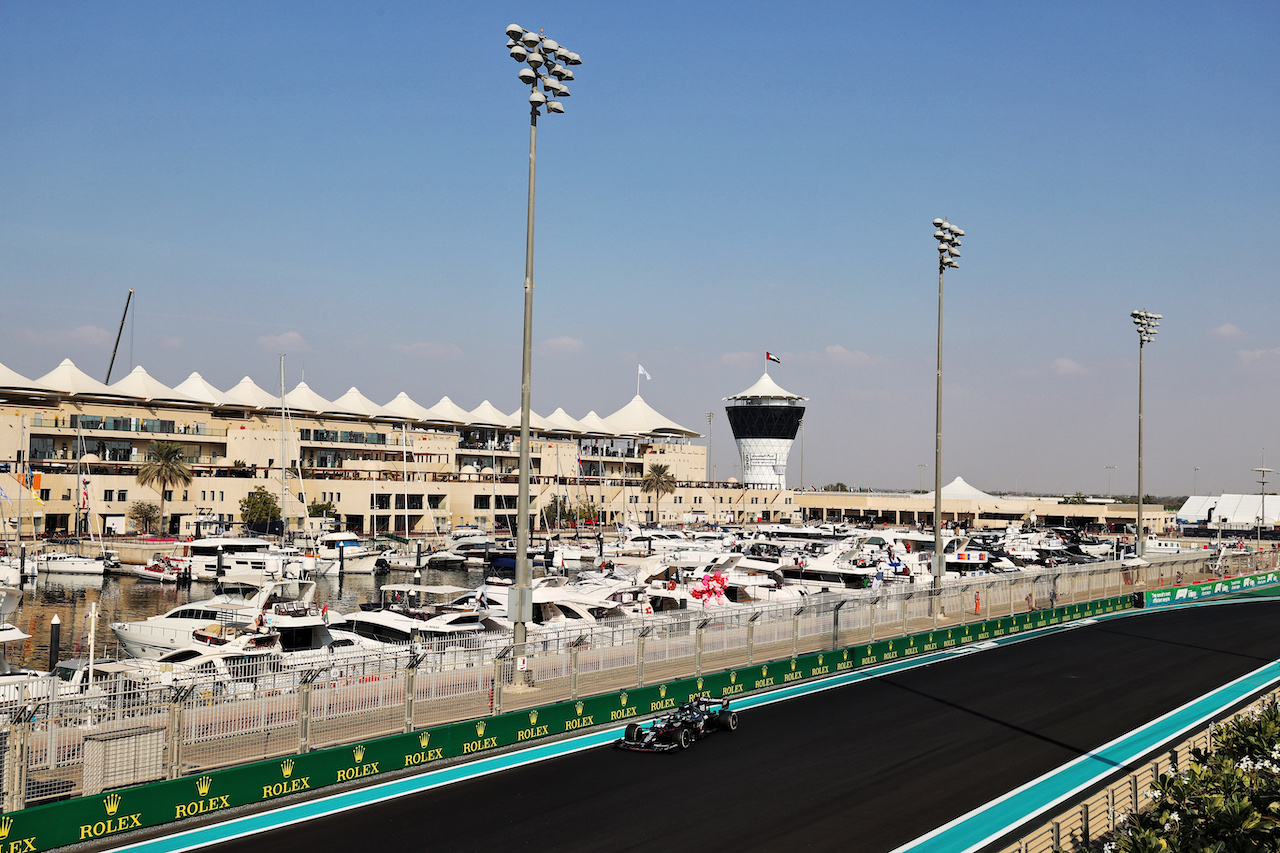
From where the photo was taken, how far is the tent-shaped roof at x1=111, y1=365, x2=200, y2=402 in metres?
109

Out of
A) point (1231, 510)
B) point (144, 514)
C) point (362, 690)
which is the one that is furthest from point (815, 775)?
point (1231, 510)

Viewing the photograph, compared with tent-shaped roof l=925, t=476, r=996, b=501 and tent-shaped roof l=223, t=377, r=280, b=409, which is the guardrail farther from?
tent-shaped roof l=925, t=476, r=996, b=501

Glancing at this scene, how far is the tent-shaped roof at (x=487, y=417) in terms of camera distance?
139500 millimetres

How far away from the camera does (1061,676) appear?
32.0 m

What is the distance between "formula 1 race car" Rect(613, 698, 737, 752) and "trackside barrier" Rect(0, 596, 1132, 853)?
5.76 feet

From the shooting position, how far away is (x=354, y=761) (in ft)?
63.8

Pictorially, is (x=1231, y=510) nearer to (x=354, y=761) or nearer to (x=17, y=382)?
(x=17, y=382)

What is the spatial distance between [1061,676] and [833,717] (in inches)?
402

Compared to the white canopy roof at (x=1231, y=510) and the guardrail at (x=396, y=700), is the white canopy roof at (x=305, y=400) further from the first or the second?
the white canopy roof at (x=1231, y=510)

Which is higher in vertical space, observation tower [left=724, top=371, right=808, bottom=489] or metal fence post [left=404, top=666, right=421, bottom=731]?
observation tower [left=724, top=371, right=808, bottom=489]

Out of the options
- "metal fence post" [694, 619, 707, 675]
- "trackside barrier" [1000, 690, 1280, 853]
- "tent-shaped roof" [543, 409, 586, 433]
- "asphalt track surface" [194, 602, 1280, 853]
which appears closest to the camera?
"trackside barrier" [1000, 690, 1280, 853]

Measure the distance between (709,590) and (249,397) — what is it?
94.8 m

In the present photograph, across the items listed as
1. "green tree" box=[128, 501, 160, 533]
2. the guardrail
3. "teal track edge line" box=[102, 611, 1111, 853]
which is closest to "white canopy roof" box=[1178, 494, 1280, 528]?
"green tree" box=[128, 501, 160, 533]

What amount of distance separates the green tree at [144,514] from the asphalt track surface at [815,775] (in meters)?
86.8
